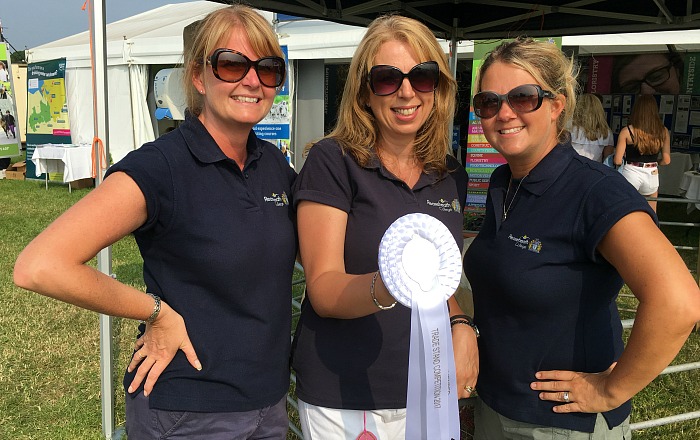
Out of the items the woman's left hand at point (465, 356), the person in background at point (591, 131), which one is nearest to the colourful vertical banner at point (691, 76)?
the person in background at point (591, 131)

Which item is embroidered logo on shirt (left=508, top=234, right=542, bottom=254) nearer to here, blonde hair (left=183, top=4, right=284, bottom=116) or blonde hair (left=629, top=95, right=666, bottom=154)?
blonde hair (left=183, top=4, right=284, bottom=116)

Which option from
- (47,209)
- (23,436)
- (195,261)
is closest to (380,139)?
(195,261)

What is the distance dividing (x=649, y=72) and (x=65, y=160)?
35.0 ft

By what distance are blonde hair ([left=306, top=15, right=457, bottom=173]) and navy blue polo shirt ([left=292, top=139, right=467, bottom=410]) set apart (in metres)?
0.07

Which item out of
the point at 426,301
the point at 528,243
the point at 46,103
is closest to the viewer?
the point at 426,301

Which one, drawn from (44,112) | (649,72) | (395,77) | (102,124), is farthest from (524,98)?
(44,112)

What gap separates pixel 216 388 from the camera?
145 cm

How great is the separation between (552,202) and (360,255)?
50 centimetres

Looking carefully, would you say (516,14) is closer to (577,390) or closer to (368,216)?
(368,216)

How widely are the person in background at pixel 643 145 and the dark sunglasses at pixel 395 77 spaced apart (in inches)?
242

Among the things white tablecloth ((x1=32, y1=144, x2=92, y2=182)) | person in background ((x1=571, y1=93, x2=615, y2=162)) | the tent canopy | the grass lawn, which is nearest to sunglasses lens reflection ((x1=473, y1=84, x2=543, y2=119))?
the grass lawn

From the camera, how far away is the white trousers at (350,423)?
1.52 metres

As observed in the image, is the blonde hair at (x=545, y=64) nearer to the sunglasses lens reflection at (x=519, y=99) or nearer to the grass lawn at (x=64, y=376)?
the sunglasses lens reflection at (x=519, y=99)

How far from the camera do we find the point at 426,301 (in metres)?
1.17
